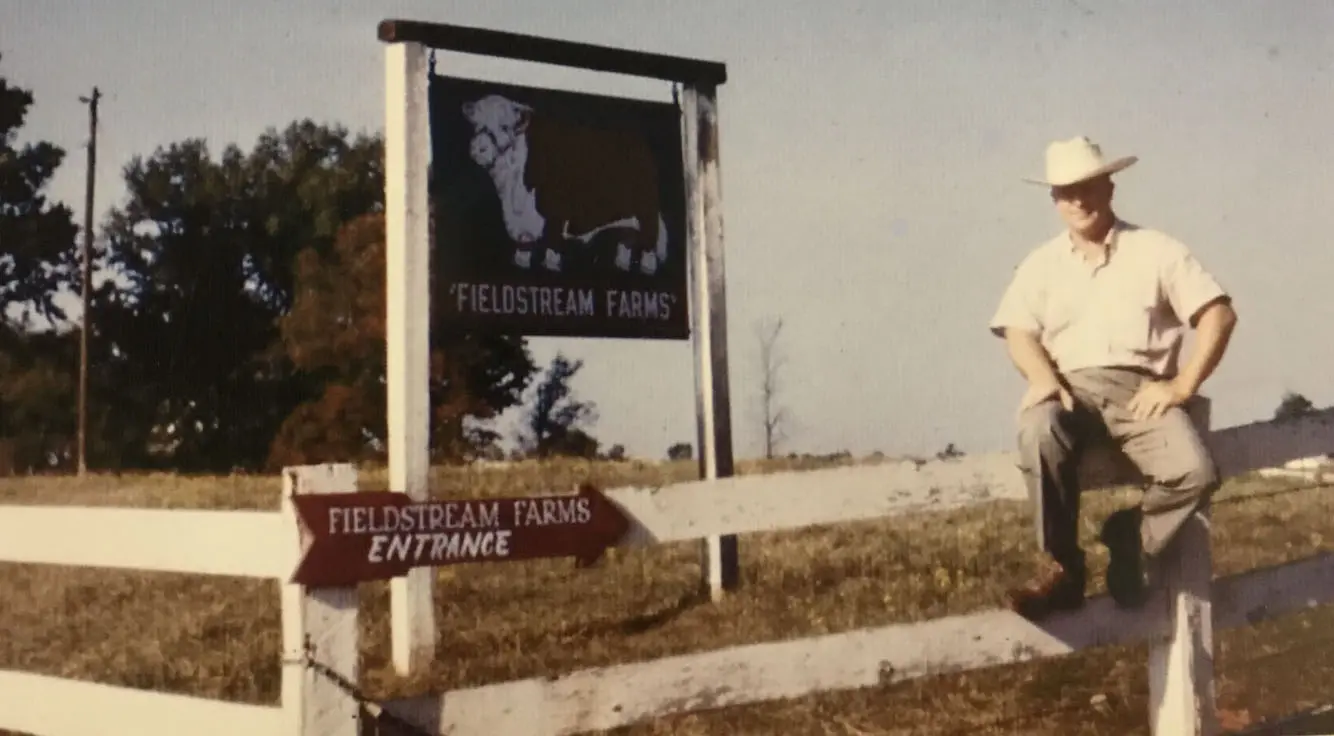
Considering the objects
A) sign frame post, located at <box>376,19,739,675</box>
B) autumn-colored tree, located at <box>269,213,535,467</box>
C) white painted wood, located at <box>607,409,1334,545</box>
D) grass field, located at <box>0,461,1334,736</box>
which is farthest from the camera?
autumn-colored tree, located at <box>269,213,535,467</box>

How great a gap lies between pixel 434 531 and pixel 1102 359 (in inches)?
80.7

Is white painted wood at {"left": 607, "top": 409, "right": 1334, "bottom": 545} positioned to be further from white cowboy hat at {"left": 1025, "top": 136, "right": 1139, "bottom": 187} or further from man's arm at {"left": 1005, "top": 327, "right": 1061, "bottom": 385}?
white cowboy hat at {"left": 1025, "top": 136, "right": 1139, "bottom": 187}

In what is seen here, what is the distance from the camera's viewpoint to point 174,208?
6.72 metres

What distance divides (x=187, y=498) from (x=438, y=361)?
1.83 meters

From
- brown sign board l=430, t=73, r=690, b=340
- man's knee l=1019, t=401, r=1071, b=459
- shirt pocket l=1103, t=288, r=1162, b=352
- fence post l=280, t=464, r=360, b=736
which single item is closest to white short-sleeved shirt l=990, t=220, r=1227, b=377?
shirt pocket l=1103, t=288, r=1162, b=352

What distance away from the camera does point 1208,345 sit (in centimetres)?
405

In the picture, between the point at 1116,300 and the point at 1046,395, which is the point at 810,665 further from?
the point at 1116,300

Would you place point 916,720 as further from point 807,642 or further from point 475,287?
point 475,287

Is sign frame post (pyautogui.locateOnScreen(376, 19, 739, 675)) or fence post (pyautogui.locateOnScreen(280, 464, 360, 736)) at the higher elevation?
sign frame post (pyautogui.locateOnScreen(376, 19, 739, 675))

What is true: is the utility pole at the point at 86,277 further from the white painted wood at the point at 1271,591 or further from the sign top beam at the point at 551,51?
the white painted wood at the point at 1271,591

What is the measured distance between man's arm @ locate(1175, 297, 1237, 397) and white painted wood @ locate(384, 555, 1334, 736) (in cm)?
75

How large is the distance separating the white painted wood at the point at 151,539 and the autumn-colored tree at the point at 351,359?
11.0 feet

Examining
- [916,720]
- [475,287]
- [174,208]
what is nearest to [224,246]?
[174,208]

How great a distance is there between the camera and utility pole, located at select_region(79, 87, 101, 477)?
470cm
